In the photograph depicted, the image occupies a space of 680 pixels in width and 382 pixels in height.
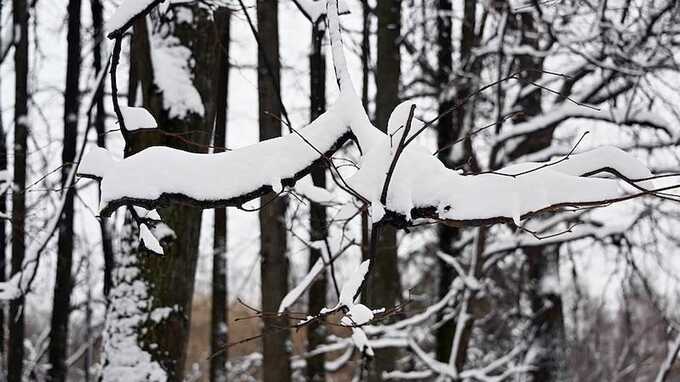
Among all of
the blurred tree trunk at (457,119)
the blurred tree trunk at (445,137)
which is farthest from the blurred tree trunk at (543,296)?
the blurred tree trunk at (445,137)

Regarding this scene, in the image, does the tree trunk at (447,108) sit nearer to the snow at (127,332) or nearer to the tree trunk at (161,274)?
the tree trunk at (161,274)

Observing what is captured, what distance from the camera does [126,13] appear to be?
1874 millimetres

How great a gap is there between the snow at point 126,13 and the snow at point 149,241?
0.56 metres

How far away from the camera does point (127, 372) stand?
332 centimetres

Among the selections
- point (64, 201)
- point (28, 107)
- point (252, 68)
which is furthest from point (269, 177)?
point (252, 68)

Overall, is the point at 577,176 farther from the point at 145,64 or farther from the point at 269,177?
the point at 145,64

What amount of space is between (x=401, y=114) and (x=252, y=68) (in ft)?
19.1

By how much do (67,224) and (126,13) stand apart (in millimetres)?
A: 4389

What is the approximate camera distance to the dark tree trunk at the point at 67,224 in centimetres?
504

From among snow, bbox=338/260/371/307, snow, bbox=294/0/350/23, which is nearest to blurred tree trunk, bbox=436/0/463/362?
snow, bbox=294/0/350/23

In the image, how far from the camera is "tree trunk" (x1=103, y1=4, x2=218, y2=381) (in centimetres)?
339

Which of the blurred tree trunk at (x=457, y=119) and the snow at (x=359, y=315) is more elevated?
the blurred tree trunk at (x=457, y=119)

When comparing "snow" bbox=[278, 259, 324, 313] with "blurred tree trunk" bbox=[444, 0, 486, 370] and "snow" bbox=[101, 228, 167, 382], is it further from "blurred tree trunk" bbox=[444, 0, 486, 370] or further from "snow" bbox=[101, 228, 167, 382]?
Result: "blurred tree trunk" bbox=[444, 0, 486, 370]

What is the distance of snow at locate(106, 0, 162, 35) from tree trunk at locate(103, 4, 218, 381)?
147 cm
